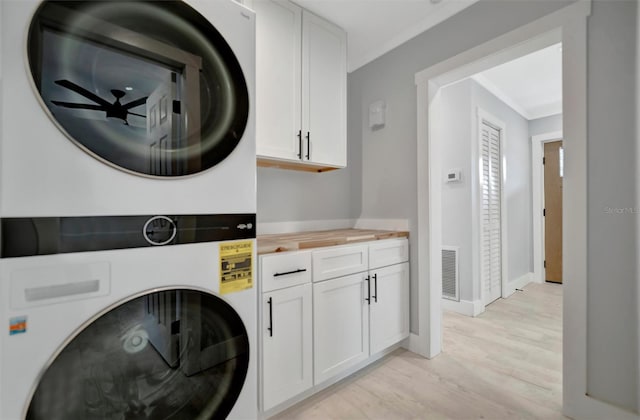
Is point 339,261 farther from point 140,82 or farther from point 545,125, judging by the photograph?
point 545,125

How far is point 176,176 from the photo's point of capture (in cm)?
88

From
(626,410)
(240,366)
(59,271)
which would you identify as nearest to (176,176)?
(59,271)

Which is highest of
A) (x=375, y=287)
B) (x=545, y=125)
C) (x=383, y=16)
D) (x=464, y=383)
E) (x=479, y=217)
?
(x=383, y=16)

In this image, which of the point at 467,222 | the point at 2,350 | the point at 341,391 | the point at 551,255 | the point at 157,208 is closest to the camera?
the point at 2,350

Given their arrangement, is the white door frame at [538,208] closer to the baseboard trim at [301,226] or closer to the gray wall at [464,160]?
the gray wall at [464,160]

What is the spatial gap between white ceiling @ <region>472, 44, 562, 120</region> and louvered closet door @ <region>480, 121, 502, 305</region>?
1.53ft

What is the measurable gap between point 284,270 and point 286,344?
379mm

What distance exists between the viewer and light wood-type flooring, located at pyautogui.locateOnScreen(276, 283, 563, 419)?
5.04 feet

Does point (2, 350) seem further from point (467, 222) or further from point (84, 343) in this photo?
point (467, 222)

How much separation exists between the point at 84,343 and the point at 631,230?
216 centimetres

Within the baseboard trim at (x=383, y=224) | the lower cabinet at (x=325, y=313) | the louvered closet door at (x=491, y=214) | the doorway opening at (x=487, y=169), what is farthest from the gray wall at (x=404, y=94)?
the louvered closet door at (x=491, y=214)

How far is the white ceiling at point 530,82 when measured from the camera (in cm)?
268

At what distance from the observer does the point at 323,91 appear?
1.98m

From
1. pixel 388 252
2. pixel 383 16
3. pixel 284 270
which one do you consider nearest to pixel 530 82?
pixel 383 16
